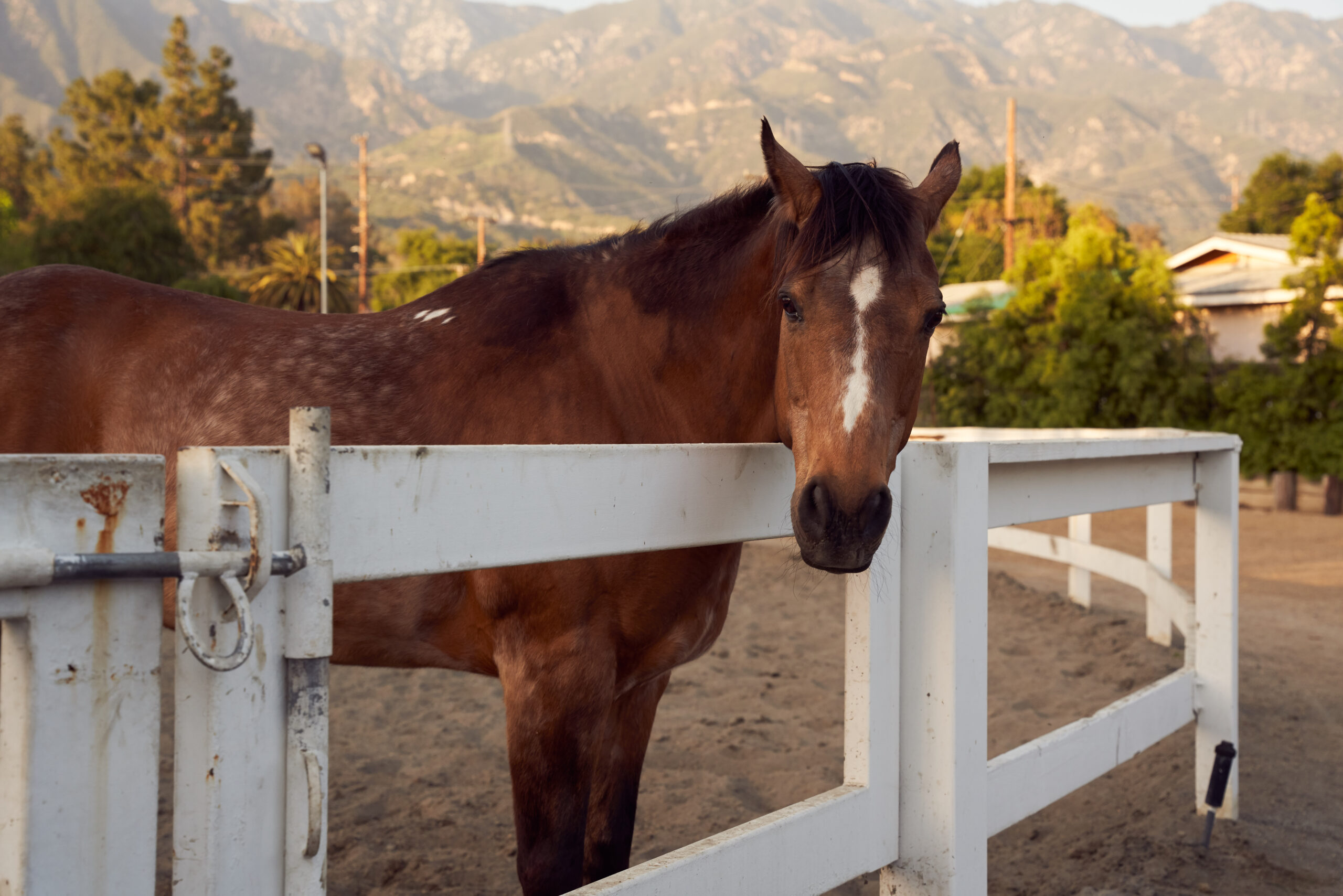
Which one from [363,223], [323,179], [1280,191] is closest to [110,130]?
[363,223]

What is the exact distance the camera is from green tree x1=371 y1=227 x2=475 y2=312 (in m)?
48.7

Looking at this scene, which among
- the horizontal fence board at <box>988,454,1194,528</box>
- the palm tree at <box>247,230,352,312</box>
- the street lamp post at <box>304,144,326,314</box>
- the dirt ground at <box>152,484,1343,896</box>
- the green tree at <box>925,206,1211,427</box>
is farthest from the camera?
the palm tree at <box>247,230,352,312</box>

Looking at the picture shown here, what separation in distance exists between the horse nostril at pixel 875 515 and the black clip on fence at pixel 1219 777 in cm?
244

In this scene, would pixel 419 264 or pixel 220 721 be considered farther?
pixel 419 264

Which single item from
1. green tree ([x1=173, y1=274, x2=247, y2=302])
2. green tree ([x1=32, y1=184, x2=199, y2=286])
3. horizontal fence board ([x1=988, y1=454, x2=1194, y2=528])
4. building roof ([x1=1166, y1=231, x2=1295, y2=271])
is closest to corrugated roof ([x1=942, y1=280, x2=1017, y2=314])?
building roof ([x1=1166, y1=231, x2=1295, y2=271])

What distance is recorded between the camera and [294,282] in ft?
129

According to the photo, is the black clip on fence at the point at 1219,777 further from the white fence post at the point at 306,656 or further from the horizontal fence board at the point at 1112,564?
the white fence post at the point at 306,656

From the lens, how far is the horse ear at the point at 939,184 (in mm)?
2168

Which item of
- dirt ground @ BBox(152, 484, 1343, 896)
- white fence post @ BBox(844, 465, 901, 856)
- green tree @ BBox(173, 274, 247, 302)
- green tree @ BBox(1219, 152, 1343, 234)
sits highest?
green tree @ BBox(1219, 152, 1343, 234)

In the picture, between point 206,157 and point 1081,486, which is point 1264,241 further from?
point 206,157

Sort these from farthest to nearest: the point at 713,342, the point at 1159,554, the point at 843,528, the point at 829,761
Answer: the point at 1159,554
the point at 829,761
the point at 713,342
the point at 843,528

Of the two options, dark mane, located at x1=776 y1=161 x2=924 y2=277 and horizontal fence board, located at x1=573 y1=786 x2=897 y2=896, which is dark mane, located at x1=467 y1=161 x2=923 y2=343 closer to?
dark mane, located at x1=776 y1=161 x2=924 y2=277

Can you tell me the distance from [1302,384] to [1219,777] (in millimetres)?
12103

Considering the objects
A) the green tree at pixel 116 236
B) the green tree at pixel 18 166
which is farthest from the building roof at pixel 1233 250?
the green tree at pixel 18 166
